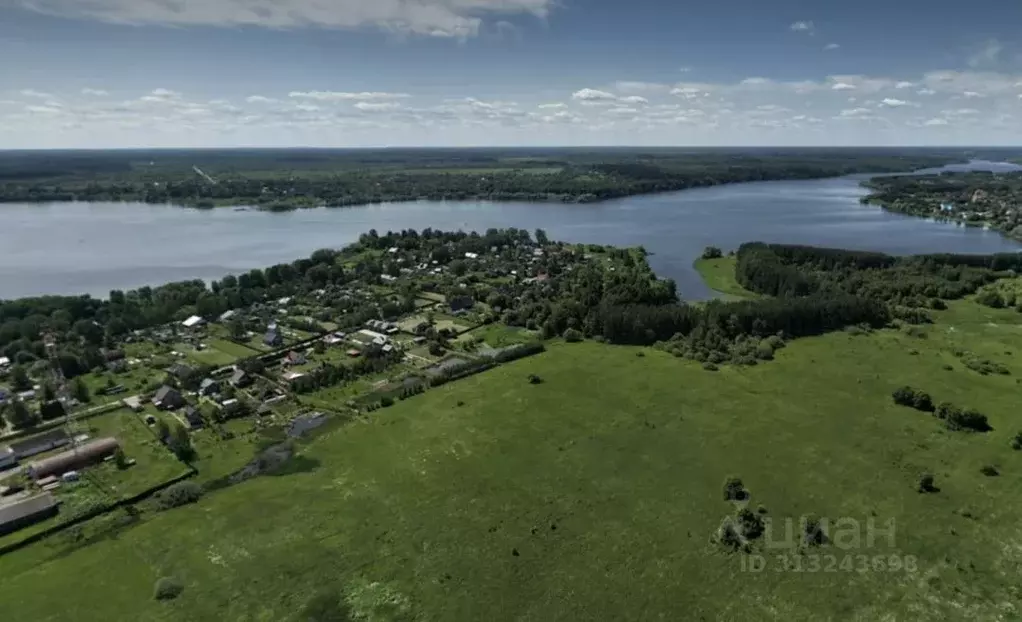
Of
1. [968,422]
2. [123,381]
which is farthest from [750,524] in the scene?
[123,381]

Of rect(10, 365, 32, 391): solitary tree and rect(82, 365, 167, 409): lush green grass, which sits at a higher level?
rect(10, 365, 32, 391): solitary tree

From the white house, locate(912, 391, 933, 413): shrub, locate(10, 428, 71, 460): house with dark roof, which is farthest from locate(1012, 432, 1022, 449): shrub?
the white house

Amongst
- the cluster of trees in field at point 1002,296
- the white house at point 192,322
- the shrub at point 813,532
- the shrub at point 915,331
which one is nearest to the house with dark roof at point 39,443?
the white house at point 192,322

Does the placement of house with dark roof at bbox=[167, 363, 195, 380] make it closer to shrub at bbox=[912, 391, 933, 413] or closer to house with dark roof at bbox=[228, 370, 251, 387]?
house with dark roof at bbox=[228, 370, 251, 387]

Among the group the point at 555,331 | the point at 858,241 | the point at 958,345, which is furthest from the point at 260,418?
the point at 858,241

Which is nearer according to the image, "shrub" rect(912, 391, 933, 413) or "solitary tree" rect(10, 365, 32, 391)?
"shrub" rect(912, 391, 933, 413)

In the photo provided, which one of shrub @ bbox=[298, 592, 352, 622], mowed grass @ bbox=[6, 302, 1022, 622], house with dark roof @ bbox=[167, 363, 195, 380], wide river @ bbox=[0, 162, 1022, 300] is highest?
wide river @ bbox=[0, 162, 1022, 300]

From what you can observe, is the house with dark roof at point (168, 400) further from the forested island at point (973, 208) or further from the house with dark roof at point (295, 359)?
the forested island at point (973, 208)
